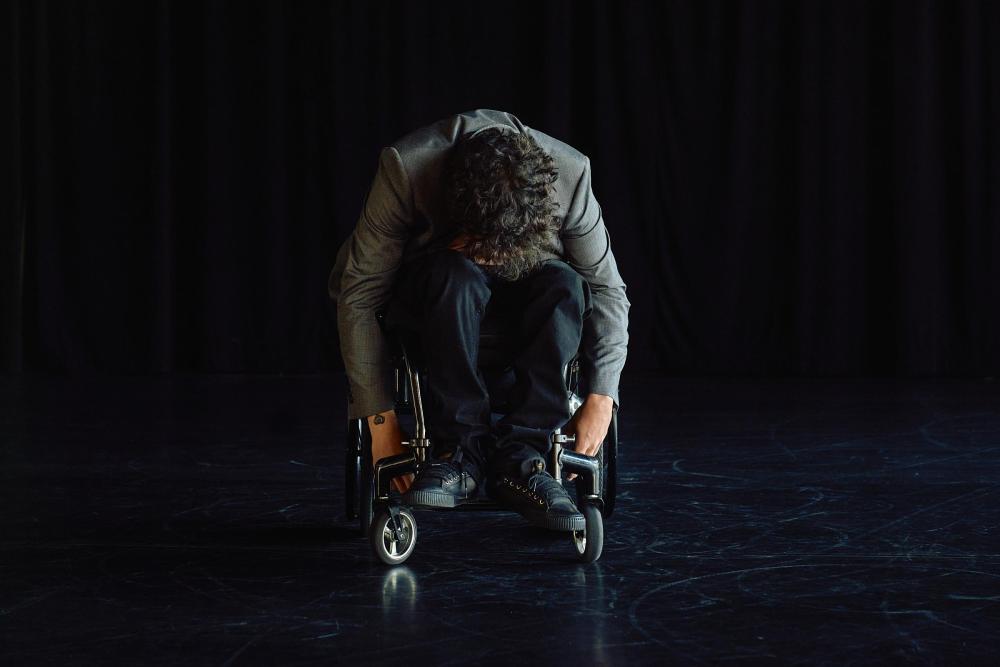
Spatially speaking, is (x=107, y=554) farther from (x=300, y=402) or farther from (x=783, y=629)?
(x=300, y=402)

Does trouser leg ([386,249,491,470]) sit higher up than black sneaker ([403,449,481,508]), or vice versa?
trouser leg ([386,249,491,470])

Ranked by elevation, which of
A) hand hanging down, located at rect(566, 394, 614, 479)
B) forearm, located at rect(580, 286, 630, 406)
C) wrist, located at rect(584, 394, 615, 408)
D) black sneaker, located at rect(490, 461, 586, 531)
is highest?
forearm, located at rect(580, 286, 630, 406)

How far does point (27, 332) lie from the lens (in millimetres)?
5461

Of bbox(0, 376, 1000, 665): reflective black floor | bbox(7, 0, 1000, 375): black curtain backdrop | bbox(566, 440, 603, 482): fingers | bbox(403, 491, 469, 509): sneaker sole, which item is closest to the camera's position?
bbox(0, 376, 1000, 665): reflective black floor

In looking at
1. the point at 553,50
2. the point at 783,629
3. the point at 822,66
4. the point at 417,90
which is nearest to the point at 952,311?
the point at 822,66

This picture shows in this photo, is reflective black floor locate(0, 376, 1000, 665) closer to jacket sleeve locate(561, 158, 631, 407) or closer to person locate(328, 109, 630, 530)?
person locate(328, 109, 630, 530)

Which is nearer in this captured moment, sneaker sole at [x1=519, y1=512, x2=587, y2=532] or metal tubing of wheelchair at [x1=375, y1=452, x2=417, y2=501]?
sneaker sole at [x1=519, y1=512, x2=587, y2=532]

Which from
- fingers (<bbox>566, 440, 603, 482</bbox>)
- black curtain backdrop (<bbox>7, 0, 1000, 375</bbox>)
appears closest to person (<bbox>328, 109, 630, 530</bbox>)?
fingers (<bbox>566, 440, 603, 482</bbox>)

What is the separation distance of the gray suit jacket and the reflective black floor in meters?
0.29

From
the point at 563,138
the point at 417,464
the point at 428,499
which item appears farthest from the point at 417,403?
the point at 563,138

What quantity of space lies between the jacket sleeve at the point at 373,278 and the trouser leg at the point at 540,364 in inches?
8.2

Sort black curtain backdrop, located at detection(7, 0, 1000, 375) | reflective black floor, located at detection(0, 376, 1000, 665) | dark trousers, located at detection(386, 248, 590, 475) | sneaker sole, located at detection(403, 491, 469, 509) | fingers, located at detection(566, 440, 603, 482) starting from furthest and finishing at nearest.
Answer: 1. black curtain backdrop, located at detection(7, 0, 1000, 375)
2. fingers, located at detection(566, 440, 603, 482)
3. dark trousers, located at detection(386, 248, 590, 475)
4. sneaker sole, located at detection(403, 491, 469, 509)
5. reflective black floor, located at detection(0, 376, 1000, 665)

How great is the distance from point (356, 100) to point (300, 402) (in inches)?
66.4

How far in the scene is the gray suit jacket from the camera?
196cm
